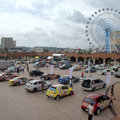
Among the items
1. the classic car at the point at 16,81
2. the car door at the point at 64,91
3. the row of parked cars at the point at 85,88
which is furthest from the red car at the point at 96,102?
the classic car at the point at 16,81

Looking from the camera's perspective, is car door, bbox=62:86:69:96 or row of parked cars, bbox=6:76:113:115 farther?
car door, bbox=62:86:69:96

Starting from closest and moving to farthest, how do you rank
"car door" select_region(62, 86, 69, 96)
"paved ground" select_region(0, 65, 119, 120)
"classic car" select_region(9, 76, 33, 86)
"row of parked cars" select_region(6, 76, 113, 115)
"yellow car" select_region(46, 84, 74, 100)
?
"paved ground" select_region(0, 65, 119, 120) → "row of parked cars" select_region(6, 76, 113, 115) → "yellow car" select_region(46, 84, 74, 100) → "car door" select_region(62, 86, 69, 96) → "classic car" select_region(9, 76, 33, 86)

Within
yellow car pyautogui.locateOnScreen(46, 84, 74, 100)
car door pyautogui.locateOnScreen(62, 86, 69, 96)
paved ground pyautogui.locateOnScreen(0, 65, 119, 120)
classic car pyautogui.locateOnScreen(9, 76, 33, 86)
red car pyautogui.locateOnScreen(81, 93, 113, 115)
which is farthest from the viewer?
classic car pyautogui.locateOnScreen(9, 76, 33, 86)

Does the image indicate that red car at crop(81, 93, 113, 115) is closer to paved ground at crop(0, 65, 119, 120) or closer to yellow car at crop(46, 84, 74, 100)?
paved ground at crop(0, 65, 119, 120)

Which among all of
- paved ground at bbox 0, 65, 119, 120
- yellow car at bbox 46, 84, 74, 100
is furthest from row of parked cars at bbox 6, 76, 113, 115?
paved ground at bbox 0, 65, 119, 120

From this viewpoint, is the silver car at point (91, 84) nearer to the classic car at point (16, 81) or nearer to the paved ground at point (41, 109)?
the paved ground at point (41, 109)

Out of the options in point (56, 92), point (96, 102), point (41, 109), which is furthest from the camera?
point (56, 92)

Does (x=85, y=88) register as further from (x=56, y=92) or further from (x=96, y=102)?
(x=96, y=102)

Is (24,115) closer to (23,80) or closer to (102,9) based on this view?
(23,80)

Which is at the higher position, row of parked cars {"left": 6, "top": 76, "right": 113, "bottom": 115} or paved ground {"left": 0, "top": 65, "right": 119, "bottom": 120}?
row of parked cars {"left": 6, "top": 76, "right": 113, "bottom": 115}

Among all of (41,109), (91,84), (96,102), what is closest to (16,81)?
(41,109)

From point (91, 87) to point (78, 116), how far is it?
6.85 meters

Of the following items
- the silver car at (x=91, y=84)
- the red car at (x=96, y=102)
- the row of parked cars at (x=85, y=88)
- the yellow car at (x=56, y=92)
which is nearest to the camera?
the red car at (x=96, y=102)

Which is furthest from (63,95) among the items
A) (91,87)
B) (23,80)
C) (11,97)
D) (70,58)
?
(70,58)
